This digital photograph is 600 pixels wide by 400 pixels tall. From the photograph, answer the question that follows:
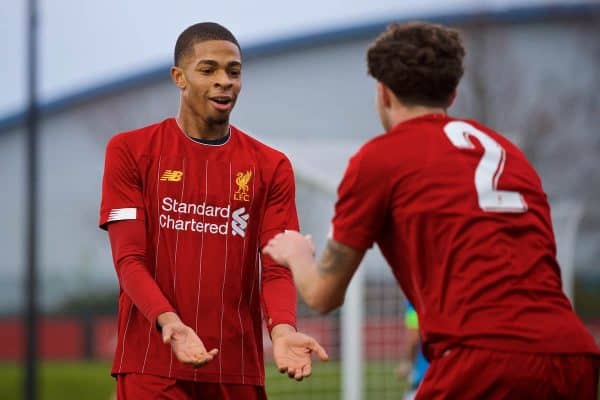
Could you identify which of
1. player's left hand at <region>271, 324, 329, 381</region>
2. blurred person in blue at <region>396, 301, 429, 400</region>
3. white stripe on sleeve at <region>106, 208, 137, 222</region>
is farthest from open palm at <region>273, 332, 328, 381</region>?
blurred person in blue at <region>396, 301, 429, 400</region>

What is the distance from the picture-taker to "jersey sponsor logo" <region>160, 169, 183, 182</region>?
6.07m

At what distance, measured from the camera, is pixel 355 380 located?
1508cm

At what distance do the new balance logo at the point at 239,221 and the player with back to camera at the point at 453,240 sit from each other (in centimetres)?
115

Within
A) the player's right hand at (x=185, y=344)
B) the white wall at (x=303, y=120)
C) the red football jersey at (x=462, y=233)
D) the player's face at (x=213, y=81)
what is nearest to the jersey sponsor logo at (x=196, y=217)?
the player's face at (x=213, y=81)

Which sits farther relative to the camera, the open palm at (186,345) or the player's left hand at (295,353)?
the player's left hand at (295,353)

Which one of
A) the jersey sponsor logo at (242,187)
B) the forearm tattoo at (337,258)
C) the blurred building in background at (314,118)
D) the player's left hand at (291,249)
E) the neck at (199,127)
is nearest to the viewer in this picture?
the forearm tattoo at (337,258)

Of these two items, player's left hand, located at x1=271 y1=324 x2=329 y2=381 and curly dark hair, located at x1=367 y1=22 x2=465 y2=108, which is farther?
player's left hand, located at x1=271 y1=324 x2=329 y2=381

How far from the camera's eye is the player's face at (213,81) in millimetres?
6203

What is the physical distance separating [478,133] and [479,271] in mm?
530

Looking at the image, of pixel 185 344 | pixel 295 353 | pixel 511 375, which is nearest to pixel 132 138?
pixel 185 344

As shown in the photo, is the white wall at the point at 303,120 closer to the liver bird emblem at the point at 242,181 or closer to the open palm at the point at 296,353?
the liver bird emblem at the point at 242,181

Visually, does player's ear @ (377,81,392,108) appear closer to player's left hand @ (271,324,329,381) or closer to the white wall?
player's left hand @ (271,324,329,381)

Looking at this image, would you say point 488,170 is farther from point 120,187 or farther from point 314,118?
point 314,118

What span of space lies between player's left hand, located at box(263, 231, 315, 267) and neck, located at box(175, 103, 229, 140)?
3.90 ft
